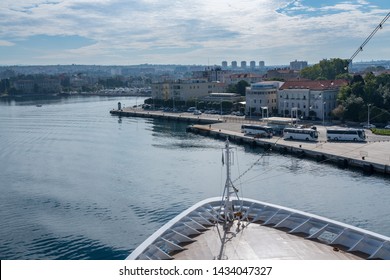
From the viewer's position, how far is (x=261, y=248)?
342 centimetres

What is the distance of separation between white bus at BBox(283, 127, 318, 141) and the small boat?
8.08 meters

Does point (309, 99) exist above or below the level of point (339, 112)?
above

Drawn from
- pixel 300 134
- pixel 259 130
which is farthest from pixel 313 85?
pixel 300 134

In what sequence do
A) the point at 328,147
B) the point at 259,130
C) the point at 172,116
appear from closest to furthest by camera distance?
the point at 328,147, the point at 259,130, the point at 172,116

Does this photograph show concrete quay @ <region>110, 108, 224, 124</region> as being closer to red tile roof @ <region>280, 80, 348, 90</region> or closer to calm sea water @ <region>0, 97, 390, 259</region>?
red tile roof @ <region>280, 80, 348, 90</region>

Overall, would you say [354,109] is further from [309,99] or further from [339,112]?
[309,99]

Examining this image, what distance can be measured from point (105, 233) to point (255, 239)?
270cm

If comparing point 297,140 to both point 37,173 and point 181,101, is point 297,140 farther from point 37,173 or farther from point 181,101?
point 181,101

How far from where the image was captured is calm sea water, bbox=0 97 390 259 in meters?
5.68

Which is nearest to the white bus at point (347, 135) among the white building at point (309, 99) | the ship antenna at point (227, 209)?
the white building at point (309, 99)

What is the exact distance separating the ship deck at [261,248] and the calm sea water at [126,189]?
186cm

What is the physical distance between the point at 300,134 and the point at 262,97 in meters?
5.42

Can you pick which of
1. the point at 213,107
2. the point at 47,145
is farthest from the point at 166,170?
the point at 213,107

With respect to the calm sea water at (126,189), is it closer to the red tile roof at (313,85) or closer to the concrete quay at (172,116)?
the concrete quay at (172,116)
